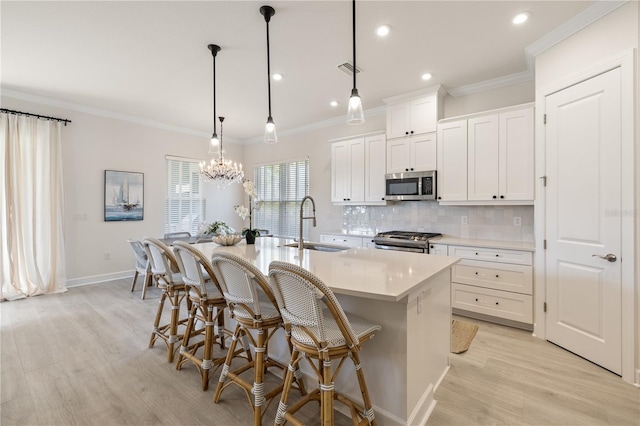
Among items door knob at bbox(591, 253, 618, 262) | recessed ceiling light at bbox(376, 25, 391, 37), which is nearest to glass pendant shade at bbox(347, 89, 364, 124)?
recessed ceiling light at bbox(376, 25, 391, 37)

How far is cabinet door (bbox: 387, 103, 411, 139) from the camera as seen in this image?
4.12 meters

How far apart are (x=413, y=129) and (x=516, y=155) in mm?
1289

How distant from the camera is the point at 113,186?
16.6 feet

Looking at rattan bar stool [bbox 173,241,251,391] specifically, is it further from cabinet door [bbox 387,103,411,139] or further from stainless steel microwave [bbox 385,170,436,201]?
cabinet door [bbox 387,103,411,139]

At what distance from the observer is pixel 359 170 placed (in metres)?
4.65

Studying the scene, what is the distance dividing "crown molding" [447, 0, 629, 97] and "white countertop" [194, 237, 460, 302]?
2.29 meters

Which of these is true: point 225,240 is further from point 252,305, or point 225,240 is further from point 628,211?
point 628,211

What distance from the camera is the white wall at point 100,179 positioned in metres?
4.63

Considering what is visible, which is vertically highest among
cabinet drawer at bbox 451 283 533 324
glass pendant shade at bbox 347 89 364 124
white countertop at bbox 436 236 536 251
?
glass pendant shade at bbox 347 89 364 124

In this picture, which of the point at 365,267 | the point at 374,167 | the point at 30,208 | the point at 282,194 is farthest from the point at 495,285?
the point at 30,208

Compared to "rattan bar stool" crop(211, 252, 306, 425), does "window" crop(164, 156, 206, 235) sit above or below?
above

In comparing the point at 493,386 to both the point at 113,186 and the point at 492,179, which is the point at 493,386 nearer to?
the point at 492,179

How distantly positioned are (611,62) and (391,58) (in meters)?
1.80


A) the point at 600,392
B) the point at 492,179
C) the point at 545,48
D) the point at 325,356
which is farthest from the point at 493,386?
the point at 545,48
